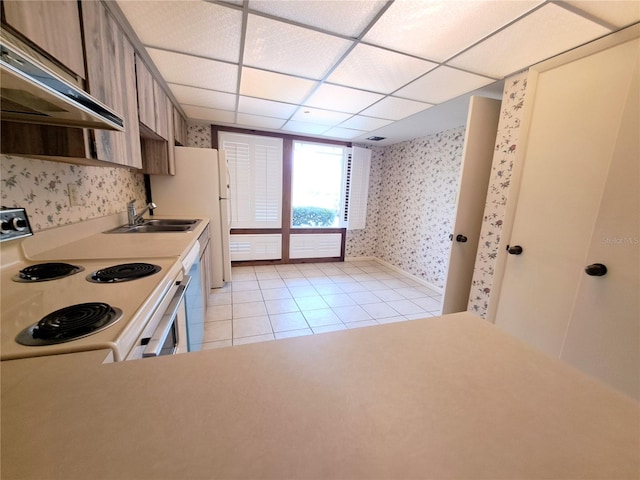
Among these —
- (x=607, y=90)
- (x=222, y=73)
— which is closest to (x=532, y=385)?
(x=607, y=90)

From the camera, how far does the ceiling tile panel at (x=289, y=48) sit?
4.77 feet

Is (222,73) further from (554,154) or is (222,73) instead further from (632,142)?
(632,142)

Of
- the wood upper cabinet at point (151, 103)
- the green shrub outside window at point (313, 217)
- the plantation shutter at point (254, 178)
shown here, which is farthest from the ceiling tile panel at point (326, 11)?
the green shrub outside window at point (313, 217)

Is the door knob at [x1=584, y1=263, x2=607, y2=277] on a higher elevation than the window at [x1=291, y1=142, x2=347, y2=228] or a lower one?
lower

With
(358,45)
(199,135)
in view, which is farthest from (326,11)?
(199,135)

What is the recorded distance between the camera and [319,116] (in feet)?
9.99

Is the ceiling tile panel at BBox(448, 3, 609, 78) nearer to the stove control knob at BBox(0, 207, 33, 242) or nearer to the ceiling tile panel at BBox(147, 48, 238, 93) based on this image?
the ceiling tile panel at BBox(147, 48, 238, 93)

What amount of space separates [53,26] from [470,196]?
262 centimetres

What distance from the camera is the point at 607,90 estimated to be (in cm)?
135

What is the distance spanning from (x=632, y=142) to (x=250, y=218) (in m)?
3.98

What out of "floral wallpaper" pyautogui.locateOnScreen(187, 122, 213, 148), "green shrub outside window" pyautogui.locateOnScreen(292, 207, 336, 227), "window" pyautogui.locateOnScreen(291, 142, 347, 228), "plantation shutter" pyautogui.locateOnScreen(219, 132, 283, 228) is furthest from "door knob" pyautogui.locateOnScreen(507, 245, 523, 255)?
"floral wallpaper" pyautogui.locateOnScreen(187, 122, 213, 148)

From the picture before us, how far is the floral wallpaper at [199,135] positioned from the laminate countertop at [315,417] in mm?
3817

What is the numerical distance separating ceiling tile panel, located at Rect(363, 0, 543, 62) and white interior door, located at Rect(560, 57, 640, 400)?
28.3 inches

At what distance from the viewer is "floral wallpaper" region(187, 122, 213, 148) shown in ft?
12.1
